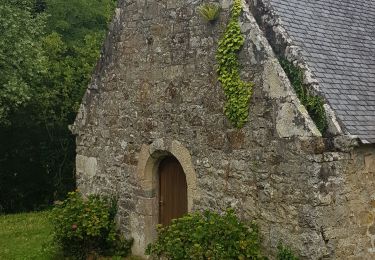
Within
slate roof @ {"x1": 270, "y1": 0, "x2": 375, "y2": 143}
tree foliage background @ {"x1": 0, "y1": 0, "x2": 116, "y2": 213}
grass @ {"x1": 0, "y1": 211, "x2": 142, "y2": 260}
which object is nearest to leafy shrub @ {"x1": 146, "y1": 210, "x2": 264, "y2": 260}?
slate roof @ {"x1": 270, "y1": 0, "x2": 375, "y2": 143}

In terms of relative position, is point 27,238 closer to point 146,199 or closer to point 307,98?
point 146,199

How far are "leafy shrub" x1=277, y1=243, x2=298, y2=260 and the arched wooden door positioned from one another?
2220 mm

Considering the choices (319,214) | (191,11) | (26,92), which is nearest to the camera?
(319,214)

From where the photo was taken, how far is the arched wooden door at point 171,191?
26.2 feet

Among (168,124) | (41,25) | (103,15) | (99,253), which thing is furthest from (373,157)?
(103,15)

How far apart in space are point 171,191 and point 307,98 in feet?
10.4

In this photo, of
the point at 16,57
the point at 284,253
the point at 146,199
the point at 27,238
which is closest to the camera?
the point at 284,253

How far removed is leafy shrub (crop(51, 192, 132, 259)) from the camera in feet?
26.6

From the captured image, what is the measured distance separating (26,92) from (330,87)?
367 inches

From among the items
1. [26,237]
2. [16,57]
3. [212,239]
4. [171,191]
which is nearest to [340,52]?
[212,239]

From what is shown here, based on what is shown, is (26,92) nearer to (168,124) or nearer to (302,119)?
(168,124)

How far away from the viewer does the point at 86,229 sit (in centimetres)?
809

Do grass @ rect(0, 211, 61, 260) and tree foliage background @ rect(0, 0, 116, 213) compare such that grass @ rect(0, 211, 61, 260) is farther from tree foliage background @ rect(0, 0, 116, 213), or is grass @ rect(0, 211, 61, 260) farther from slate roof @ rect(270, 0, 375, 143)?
slate roof @ rect(270, 0, 375, 143)

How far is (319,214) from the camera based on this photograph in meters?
5.70
